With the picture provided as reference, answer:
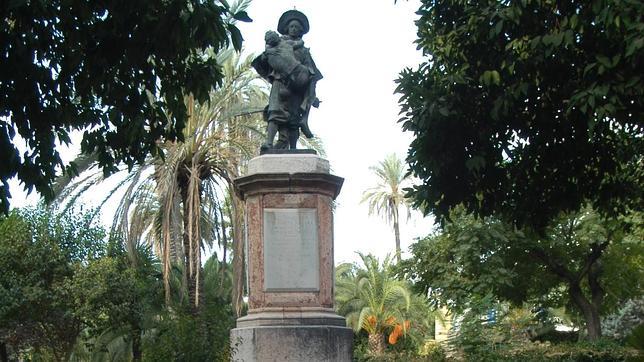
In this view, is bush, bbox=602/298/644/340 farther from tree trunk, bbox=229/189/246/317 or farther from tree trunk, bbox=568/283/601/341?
tree trunk, bbox=229/189/246/317

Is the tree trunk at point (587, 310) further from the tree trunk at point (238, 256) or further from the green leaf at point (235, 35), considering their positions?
the green leaf at point (235, 35)

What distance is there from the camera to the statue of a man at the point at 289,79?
12.5 m

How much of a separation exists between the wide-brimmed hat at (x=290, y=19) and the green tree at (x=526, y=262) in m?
18.3

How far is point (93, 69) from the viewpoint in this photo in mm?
9992

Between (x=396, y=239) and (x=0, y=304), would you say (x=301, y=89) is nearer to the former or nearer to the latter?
(x=0, y=304)

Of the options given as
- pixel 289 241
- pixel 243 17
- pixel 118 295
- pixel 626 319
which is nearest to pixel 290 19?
pixel 289 241

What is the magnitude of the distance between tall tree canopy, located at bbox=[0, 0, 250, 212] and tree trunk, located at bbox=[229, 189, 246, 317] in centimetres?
1108

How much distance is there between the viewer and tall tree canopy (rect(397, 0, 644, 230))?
1225 cm

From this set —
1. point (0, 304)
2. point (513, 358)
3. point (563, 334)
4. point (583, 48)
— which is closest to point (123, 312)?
point (0, 304)

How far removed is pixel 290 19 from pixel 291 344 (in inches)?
172

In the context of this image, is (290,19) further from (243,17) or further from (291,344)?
(291,344)

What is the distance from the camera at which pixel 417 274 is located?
3481 cm

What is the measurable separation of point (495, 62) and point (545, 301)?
84.5 ft

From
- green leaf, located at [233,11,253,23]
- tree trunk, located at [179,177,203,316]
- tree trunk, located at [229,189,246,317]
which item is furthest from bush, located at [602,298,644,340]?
green leaf, located at [233,11,253,23]
